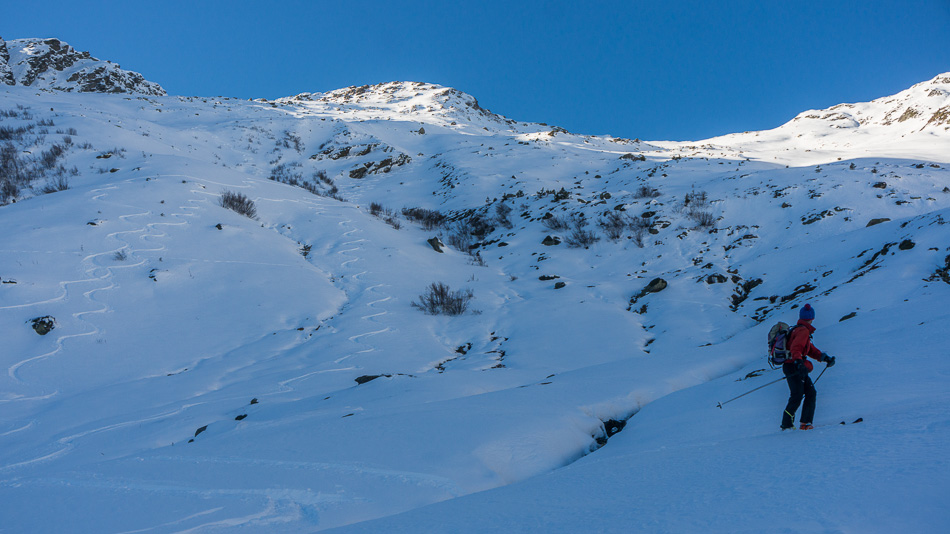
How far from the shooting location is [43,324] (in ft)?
24.2

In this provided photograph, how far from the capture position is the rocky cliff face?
4587 cm

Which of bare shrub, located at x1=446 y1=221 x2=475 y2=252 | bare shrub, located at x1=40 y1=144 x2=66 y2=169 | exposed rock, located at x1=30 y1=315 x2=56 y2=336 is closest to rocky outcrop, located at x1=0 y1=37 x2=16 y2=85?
bare shrub, located at x1=40 y1=144 x2=66 y2=169

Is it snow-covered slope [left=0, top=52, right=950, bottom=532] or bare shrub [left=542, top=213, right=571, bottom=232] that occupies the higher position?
bare shrub [left=542, top=213, right=571, bottom=232]

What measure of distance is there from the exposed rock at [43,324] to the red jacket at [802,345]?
10.3m

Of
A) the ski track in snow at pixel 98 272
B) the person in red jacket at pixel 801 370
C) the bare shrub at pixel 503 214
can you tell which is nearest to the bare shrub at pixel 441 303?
the ski track in snow at pixel 98 272

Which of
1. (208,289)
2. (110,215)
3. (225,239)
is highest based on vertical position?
(110,215)

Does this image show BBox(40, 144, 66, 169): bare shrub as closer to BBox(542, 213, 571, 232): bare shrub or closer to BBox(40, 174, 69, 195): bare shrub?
BBox(40, 174, 69, 195): bare shrub

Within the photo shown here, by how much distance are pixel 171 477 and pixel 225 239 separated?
881 cm

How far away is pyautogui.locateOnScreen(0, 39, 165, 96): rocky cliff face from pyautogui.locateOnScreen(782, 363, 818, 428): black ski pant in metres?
61.0

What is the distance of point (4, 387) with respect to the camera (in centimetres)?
621

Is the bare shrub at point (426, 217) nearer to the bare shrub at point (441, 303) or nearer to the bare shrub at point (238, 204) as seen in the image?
the bare shrub at point (238, 204)

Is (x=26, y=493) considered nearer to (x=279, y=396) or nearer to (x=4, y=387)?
(x=279, y=396)

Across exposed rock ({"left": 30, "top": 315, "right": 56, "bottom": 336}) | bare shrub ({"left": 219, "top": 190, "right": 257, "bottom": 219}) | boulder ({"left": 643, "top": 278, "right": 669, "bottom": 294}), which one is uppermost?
bare shrub ({"left": 219, "top": 190, "right": 257, "bottom": 219})

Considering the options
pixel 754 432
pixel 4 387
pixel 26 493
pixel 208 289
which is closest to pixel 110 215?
pixel 208 289
